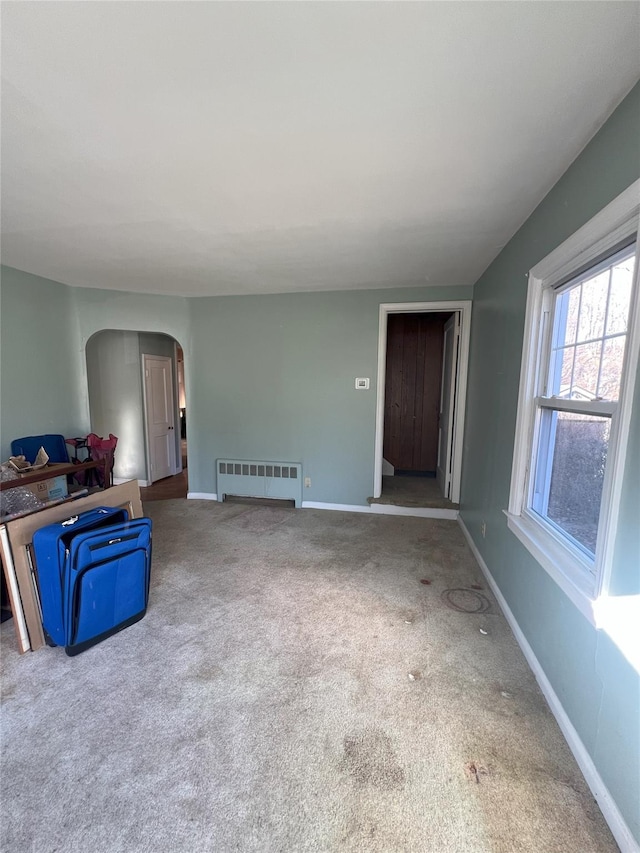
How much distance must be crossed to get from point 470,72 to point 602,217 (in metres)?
0.71

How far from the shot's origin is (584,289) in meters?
1.62

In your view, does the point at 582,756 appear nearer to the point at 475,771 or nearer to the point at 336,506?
the point at 475,771

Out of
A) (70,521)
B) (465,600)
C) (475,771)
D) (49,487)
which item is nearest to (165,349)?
(49,487)

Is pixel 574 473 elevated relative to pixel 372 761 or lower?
elevated

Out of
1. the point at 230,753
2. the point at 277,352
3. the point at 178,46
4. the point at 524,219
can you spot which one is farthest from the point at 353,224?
the point at 230,753

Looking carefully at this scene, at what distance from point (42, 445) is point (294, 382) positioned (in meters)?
2.59

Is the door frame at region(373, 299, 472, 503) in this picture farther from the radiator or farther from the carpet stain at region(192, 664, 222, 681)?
the carpet stain at region(192, 664, 222, 681)

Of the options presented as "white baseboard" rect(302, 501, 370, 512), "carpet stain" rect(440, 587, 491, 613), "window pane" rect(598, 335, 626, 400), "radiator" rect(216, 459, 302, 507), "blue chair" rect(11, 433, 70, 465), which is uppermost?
"window pane" rect(598, 335, 626, 400)

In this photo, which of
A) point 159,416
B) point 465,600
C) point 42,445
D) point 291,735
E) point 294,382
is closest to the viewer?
point 291,735

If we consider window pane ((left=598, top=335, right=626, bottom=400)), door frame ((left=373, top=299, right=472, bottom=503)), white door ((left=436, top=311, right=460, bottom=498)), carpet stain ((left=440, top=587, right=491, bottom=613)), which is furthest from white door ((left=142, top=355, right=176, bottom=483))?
window pane ((left=598, top=335, right=626, bottom=400))

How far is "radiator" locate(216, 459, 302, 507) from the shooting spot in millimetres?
4188

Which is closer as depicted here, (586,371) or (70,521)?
(586,371)

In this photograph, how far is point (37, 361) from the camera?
11.2 feet

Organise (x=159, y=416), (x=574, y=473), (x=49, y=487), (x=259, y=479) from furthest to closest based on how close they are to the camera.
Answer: (x=159, y=416)
(x=259, y=479)
(x=49, y=487)
(x=574, y=473)
